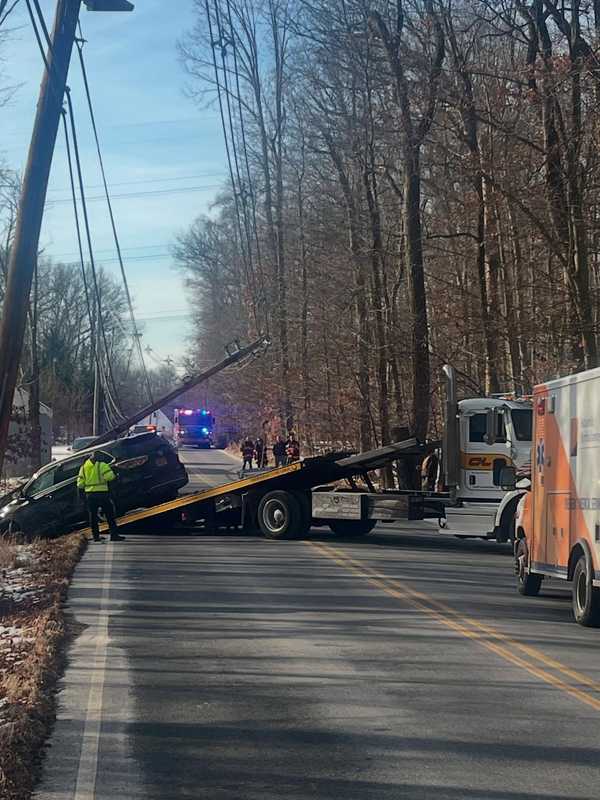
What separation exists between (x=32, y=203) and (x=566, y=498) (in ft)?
23.2

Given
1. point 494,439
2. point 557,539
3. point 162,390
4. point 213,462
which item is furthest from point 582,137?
point 162,390

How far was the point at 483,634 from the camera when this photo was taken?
11930mm

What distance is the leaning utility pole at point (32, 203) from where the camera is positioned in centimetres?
1332

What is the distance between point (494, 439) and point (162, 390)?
506 feet

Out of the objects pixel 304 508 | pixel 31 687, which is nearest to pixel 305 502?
pixel 304 508

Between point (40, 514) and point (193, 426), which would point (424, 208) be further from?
point (193, 426)

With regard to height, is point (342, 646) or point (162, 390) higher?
point (162, 390)

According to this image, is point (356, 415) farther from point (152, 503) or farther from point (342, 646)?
point (342, 646)

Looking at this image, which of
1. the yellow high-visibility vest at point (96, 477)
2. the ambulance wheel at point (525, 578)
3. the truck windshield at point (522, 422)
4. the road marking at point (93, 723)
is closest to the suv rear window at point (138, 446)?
the yellow high-visibility vest at point (96, 477)

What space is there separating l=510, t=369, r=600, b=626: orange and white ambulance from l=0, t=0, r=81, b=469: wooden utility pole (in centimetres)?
634

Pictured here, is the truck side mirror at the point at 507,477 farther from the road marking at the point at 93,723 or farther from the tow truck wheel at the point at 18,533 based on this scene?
the tow truck wheel at the point at 18,533

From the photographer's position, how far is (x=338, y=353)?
44281 mm

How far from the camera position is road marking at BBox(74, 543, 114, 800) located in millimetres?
6619

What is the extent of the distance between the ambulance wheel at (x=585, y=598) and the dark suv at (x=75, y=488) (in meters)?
12.6
